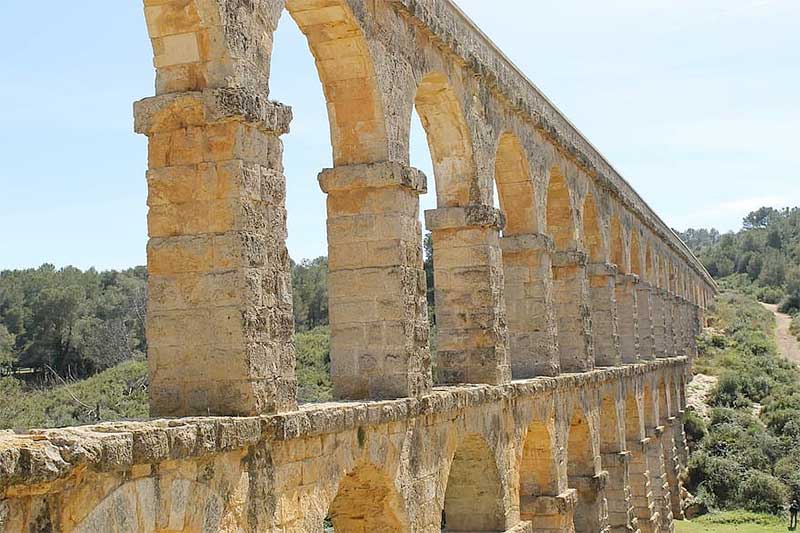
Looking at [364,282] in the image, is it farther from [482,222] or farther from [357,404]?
[482,222]

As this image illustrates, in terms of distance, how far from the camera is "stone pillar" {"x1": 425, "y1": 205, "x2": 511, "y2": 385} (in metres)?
9.90

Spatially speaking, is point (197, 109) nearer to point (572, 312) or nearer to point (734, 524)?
point (572, 312)

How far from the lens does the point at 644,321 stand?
2202 cm

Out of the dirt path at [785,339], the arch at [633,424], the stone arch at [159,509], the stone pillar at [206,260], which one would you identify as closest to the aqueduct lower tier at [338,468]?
the stone arch at [159,509]

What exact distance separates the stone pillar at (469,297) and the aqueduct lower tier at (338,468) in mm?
438

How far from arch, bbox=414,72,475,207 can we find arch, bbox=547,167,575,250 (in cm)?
448

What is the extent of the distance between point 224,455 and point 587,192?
449 inches

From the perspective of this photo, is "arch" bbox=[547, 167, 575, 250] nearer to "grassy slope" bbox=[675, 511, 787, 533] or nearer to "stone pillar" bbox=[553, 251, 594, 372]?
"stone pillar" bbox=[553, 251, 594, 372]

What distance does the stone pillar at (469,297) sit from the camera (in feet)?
32.5

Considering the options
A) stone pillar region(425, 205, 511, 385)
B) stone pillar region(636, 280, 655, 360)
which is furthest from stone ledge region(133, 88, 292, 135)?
stone pillar region(636, 280, 655, 360)

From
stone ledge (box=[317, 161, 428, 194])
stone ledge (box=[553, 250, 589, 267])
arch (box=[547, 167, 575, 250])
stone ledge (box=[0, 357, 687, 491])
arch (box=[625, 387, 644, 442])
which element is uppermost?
arch (box=[547, 167, 575, 250])

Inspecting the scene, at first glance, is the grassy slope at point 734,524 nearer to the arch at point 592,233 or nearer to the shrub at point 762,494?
the shrub at point 762,494

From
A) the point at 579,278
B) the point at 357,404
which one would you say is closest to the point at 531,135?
the point at 579,278

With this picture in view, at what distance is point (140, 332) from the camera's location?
31.4 m
